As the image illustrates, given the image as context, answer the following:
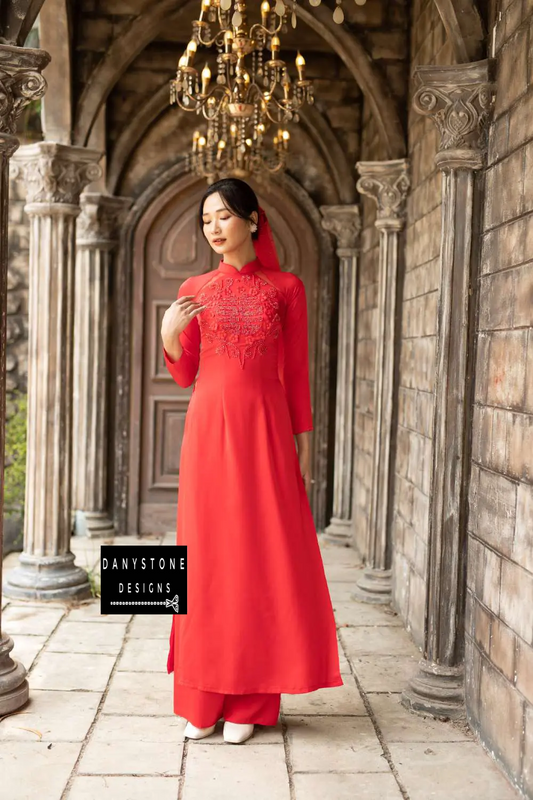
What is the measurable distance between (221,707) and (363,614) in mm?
1982

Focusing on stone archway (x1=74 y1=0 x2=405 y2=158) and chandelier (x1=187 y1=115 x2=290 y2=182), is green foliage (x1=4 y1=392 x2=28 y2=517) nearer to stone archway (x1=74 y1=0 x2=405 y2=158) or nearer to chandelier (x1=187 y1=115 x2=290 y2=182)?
chandelier (x1=187 y1=115 x2=290 y2=182)

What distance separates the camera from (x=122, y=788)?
2.85 metres

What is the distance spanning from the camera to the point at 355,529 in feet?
22.8

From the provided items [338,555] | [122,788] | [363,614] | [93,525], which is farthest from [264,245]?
[93,525]

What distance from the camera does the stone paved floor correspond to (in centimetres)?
288

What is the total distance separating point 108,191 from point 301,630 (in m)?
4.88

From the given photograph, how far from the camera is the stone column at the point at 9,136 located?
134 inches

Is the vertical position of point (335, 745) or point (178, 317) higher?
point (178, 317)

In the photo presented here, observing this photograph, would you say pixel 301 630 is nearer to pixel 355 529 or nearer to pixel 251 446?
pixel 251 446

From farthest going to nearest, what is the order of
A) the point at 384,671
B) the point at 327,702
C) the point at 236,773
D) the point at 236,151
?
the point at 236,151 < the point at 384,671 < the point at 327,702 < the point at 236,773

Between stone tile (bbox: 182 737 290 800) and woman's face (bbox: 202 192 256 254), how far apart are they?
170 cm

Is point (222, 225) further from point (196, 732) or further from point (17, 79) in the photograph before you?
point (196, 732)

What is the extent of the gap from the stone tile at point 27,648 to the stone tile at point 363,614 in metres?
1.56

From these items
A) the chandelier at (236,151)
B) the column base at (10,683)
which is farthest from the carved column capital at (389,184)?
→ the column base at (10,683)
